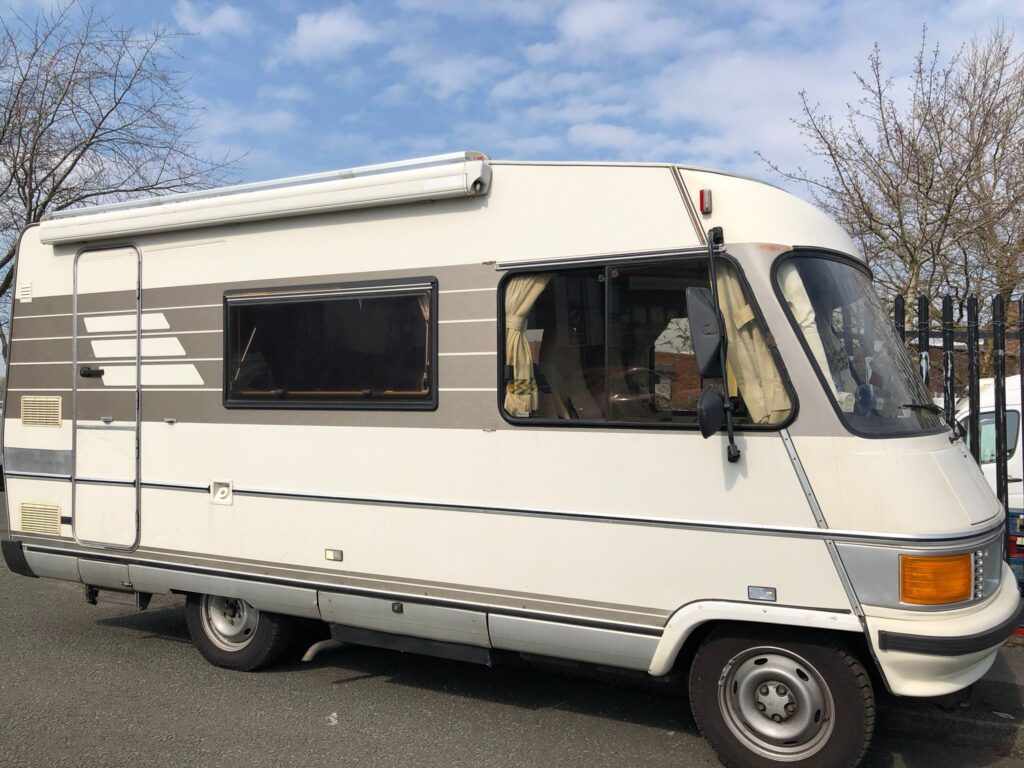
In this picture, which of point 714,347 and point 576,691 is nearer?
point 714,347

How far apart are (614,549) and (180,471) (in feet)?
9.67

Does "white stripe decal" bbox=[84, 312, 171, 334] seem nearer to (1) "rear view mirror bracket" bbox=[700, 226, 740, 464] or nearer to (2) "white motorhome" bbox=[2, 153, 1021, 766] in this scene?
(2) "white motorhome" bbox=[2, 153, 1021, 766]

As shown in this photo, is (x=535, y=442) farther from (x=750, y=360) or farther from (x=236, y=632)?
(x=236, y=632)

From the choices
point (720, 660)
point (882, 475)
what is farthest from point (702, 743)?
point (882, 475)

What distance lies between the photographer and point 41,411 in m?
6.24

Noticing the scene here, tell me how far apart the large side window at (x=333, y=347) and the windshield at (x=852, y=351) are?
76.4 inches

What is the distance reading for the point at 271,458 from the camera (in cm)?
530

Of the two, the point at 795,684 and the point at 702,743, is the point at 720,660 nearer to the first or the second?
the point at 795,684

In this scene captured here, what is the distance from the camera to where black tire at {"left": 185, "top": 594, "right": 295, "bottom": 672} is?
18.4 feet

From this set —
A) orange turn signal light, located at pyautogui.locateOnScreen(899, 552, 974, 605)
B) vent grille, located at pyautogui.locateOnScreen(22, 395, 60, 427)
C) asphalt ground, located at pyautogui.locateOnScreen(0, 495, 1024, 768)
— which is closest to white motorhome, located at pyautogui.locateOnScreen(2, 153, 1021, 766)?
orange turn signal light, located at pyautogui.locateOnScreen(899, 552, 974, 605)

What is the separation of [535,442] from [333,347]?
144cm

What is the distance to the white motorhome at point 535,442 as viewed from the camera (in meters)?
3.92

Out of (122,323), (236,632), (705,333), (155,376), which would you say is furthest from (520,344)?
(122,323)

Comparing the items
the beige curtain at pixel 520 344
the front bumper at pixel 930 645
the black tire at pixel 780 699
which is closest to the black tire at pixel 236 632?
the beige curtain at pixel 520 344
